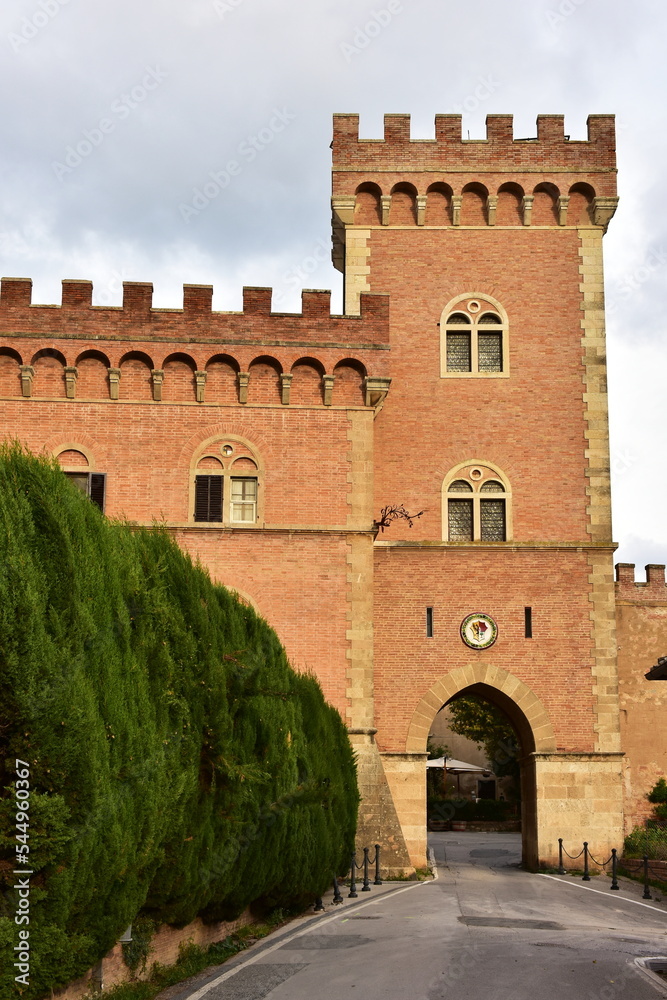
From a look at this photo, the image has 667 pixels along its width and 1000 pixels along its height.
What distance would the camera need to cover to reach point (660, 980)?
38.2 ft

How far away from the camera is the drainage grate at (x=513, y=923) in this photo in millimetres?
15703

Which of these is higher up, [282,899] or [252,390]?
[252,390]

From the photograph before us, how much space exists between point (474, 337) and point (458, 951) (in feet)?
58.4

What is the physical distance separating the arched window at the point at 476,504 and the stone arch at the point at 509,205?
6.52 meters

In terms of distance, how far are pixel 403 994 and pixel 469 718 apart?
116ft

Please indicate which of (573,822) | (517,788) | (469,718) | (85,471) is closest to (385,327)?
(85,471)

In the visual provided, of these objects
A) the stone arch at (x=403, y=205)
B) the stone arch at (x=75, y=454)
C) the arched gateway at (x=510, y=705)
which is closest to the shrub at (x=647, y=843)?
the arched gateway at (x=510, y=705)

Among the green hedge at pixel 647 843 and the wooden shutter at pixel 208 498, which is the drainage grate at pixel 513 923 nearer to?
the green hedge at pixel 647 843

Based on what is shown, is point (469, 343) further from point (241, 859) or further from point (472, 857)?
point (241, 859)

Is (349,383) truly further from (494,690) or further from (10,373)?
(494,690)

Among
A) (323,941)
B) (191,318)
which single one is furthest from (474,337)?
(323,941)

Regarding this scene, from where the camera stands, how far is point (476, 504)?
27.3 meters

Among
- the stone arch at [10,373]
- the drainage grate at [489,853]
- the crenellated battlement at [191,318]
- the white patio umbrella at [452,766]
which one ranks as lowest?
the drainage grate at [489,853]

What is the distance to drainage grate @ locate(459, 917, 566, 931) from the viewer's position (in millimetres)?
15703
